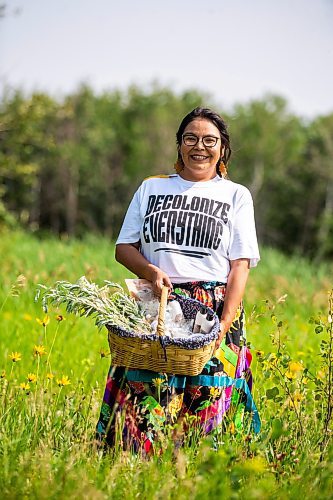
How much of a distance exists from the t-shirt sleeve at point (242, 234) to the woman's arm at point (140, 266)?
349 millimetres

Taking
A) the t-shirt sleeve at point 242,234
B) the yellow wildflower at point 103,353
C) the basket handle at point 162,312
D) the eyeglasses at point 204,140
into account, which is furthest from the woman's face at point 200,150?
the yellow wildflower at point 103,353

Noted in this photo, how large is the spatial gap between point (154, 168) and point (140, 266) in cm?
4213

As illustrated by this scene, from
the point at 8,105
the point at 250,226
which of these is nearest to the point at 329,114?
the point at 8,105

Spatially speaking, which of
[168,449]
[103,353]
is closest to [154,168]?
[103,353]

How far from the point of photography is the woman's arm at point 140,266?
311 cm

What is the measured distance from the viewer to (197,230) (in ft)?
10.4

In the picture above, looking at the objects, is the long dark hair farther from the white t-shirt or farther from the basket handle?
the basket handle

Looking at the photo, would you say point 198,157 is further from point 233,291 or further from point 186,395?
point 186,395

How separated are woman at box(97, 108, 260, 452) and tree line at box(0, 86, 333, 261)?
36.9 metres

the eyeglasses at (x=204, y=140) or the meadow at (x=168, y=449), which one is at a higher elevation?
the eyeglasses at (x=204, y=140)

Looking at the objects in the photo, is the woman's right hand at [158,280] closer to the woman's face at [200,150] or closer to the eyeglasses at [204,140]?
the woman's face at [200,150]

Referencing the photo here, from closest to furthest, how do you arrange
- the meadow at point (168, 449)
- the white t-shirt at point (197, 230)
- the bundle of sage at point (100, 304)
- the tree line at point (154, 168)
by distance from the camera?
the meadow at point (168, 449) → the bundle of sage at point (100, 304) → the white t-shirt at point (197, 230) → the tree line at point (154, 168)

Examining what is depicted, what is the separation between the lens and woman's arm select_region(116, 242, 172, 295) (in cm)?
311

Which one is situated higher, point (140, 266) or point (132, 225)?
point (132, 225)
